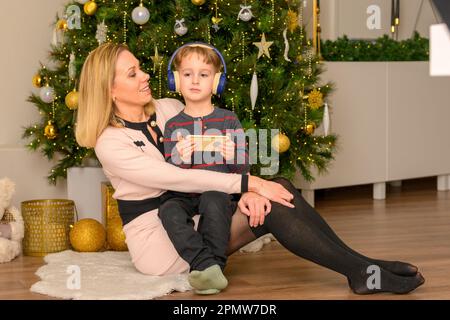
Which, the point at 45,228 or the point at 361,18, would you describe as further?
the point at 361,18

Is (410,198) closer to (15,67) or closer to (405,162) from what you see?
(405,162)

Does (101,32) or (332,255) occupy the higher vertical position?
(101,32)

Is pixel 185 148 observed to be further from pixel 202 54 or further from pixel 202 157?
pixel 202 54

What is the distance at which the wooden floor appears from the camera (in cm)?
232

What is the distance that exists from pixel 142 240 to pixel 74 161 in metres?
1.20

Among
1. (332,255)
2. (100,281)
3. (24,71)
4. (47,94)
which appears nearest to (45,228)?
(47,94)

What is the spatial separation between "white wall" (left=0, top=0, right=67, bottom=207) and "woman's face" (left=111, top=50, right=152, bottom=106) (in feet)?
4.11

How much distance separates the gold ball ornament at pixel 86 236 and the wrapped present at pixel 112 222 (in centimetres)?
4

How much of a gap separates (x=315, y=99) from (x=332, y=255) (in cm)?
138

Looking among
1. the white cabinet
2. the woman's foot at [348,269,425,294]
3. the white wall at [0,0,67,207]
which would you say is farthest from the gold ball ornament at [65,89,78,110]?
the woman's foot at [348,269,425,294]

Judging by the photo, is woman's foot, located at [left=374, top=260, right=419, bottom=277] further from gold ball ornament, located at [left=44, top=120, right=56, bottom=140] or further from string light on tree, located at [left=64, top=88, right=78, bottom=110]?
gold ball ornament, located at [left=44, top=120, right=56, bottom=140]

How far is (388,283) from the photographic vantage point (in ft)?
7.13

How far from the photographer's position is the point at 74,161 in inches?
139
